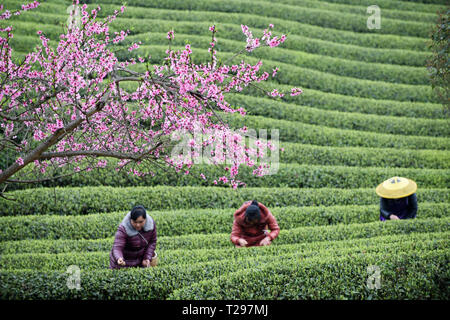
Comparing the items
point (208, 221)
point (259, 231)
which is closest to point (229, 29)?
point (208, 221)

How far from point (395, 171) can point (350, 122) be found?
3470mm

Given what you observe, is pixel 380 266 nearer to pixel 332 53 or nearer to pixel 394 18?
pixel 332 53

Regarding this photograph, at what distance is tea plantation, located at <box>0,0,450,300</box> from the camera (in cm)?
638

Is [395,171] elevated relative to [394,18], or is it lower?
lower

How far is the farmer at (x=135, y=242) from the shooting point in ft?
21.5

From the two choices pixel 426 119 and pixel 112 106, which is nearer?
pixel 112 106

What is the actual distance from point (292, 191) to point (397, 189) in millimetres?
3328

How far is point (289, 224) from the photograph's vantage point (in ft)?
33.2

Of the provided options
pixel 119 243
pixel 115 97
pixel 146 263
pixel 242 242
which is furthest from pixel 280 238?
pixel 115 97

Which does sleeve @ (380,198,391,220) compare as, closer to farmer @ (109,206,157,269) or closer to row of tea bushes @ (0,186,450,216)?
row of tea bushes @ (0,186,450,216)

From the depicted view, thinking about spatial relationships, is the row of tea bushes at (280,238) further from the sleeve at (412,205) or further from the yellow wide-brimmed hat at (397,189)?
the yellow wide-brimmed hat at (397,189)

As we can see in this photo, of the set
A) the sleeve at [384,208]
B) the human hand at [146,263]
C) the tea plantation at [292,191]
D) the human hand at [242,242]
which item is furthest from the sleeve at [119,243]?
the sleeve at [384,208]

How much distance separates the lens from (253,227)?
8.14 metres

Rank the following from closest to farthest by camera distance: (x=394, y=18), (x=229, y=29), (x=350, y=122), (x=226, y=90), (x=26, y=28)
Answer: (x=226, y=90), (x=350, y=122), (x=26, y=28), (x=229, y=29), (x=394, y=18)
